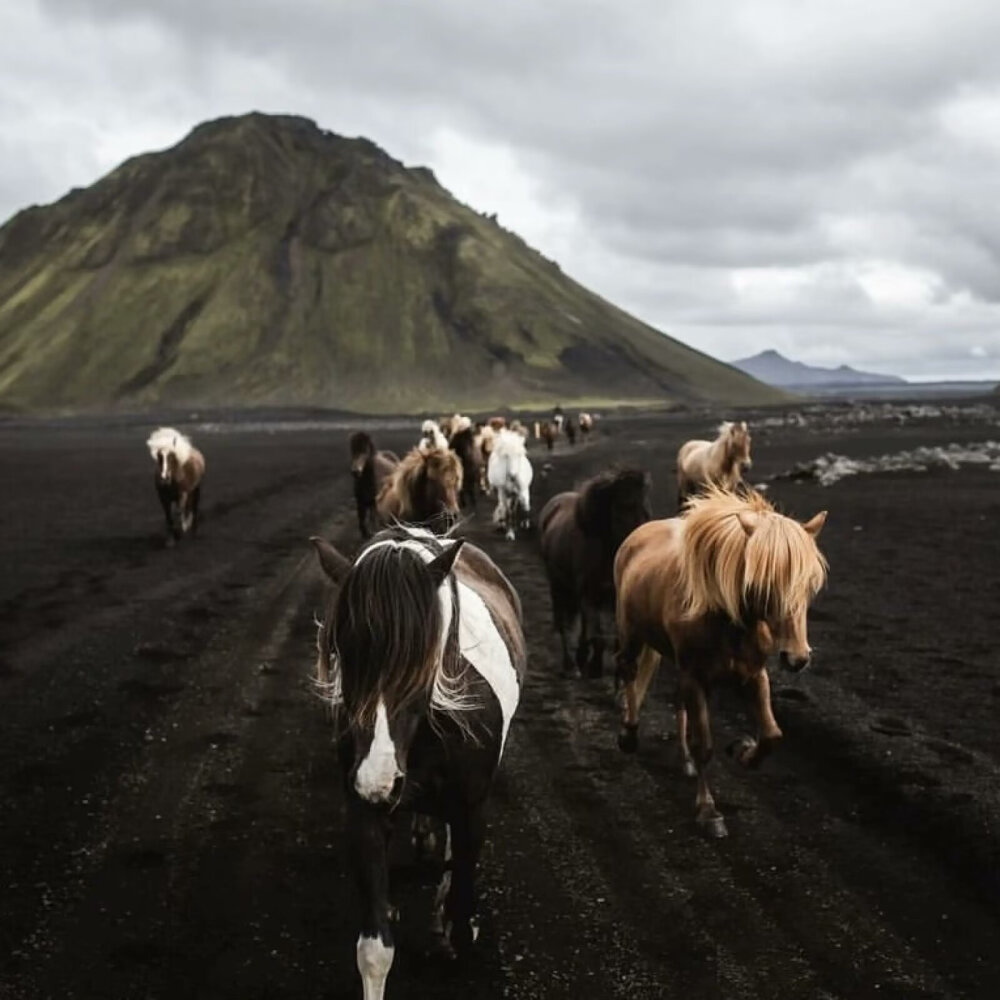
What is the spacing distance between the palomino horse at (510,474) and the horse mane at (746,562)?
13.4m

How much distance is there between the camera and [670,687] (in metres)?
10.6

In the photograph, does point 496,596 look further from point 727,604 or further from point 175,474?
point 175,474

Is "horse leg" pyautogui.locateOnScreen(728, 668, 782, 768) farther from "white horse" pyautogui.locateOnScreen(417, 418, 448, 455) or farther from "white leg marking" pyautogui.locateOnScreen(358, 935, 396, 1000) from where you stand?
"white horse" pyautogui.locateOnScreen(417, 418, 448, 455)

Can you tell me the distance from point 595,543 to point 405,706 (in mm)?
5896

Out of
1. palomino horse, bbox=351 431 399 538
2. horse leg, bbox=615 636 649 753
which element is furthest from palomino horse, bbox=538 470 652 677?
palomino horse, bbox=351 431 399 538

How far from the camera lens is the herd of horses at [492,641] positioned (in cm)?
419

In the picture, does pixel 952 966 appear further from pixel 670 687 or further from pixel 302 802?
pixel 670 687

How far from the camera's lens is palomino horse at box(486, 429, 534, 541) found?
67.4ft

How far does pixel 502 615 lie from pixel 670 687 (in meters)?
5.36

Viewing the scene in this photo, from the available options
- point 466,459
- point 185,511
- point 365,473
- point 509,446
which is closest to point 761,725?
point 509,446

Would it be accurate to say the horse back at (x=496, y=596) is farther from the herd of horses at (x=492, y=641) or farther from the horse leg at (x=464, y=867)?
the horse leg at (x=464, y=867)

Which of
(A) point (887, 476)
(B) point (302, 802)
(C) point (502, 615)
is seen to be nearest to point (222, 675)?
(B) point (302, 802)

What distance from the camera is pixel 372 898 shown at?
14.1 ft

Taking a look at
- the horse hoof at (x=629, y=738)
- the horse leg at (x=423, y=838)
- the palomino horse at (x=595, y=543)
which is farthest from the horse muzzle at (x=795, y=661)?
the palomino horse at (x=595, y=543)
